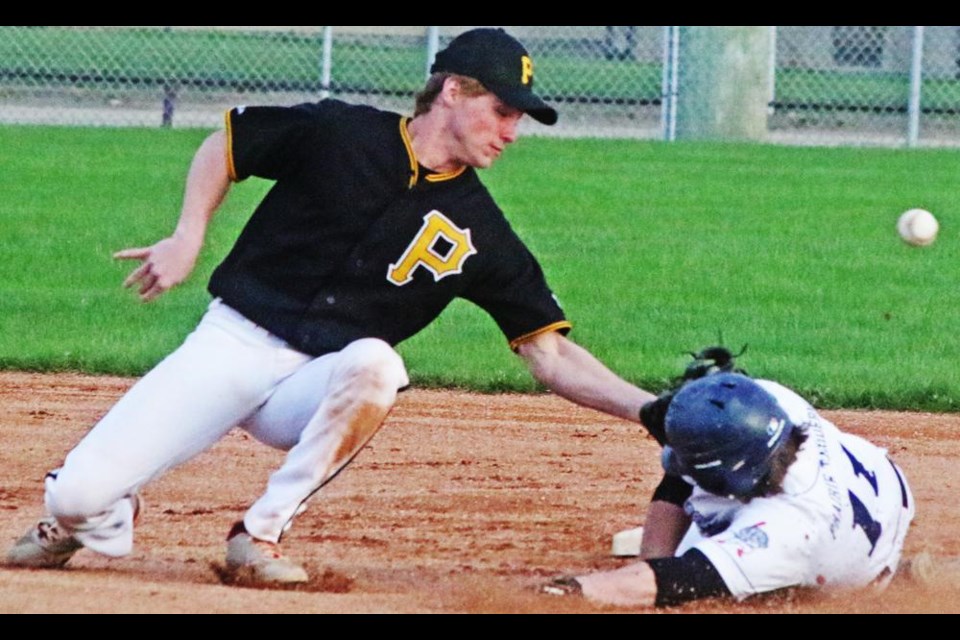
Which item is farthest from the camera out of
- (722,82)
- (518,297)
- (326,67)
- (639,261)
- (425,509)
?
(722,82)

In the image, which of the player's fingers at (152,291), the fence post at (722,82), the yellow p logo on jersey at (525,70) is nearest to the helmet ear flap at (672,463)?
the yellow p logo on jersey at (525,70)

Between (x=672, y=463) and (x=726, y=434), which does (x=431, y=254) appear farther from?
(x=726, y=434)

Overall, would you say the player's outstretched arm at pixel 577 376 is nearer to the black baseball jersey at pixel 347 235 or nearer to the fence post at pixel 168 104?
the black baseball jersey at pixel 347 235

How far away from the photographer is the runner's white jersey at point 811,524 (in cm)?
452

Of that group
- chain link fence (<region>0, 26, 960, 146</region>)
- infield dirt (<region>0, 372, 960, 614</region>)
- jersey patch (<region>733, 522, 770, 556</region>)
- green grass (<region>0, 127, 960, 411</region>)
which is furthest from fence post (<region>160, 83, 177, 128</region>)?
jersey patch (<region>733, 522, 770, 556</region>)

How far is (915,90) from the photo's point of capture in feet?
62.7

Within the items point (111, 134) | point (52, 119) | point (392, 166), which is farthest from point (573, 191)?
point (392, 166)

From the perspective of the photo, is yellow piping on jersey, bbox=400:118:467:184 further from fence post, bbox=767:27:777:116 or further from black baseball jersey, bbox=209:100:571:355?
fence post, bbox=767:27:777:116

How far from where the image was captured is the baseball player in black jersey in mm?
4875

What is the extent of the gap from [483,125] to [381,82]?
1452 centimetres

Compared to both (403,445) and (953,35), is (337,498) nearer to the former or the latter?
(403,445)

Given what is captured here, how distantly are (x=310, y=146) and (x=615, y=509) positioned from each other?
1830mm

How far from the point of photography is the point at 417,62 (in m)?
20.5

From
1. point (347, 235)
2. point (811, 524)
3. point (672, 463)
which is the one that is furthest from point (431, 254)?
point (811, 524)
